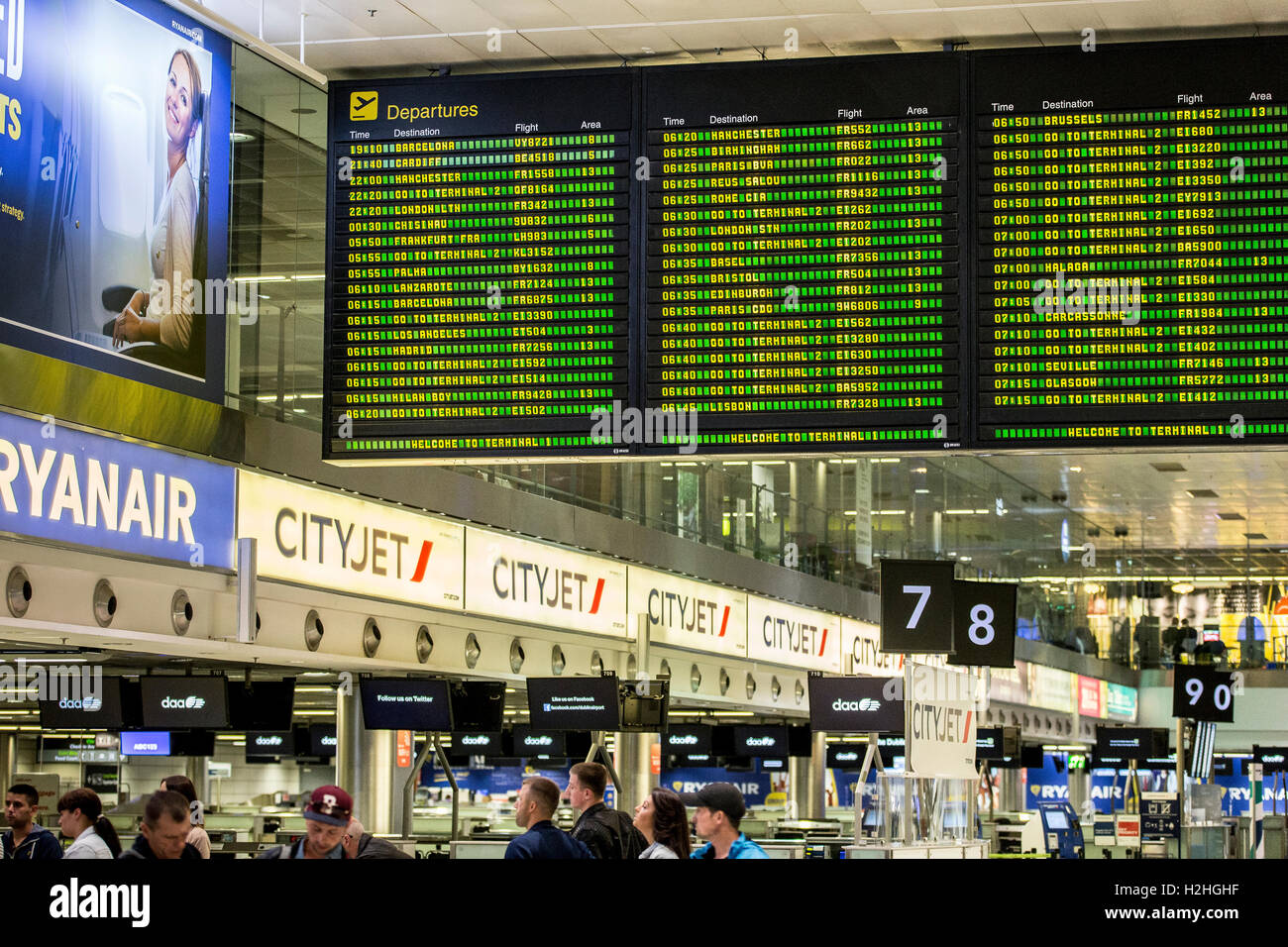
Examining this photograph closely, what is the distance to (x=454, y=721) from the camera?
46.2ft

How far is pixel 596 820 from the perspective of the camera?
8500 mm

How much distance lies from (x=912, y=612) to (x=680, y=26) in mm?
4207

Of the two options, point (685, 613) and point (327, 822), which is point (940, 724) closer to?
point (327, 822)

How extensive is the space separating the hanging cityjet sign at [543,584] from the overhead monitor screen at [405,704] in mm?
724

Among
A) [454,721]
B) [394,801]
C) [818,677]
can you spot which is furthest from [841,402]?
[394,801]

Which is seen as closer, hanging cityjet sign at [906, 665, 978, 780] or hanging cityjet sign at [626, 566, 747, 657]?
hanging cityjet sign at [906, 665, 978, 780]

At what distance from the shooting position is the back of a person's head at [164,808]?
780 centimetres

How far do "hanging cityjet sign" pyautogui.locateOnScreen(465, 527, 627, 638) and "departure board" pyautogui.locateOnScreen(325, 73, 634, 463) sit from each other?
6.53m

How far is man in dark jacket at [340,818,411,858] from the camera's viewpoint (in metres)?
7.18

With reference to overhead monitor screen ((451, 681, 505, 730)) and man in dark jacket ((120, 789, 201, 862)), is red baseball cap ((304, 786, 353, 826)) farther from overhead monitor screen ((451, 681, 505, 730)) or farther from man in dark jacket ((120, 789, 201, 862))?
overhead monitor screen ((451, 681, 505, 730))

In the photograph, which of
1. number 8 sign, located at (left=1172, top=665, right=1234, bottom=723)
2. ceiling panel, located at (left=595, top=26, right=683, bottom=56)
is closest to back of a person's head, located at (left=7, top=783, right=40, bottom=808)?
ceiling panel, located at (left=595, top=26, right=683, bottom=56)

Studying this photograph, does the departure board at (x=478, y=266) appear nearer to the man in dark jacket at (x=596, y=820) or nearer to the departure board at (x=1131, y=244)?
the departure board at (x=1131, y=244)

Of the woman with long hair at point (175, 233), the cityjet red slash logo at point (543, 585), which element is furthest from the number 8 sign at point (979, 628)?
the woman with long hair at point (175, 233)

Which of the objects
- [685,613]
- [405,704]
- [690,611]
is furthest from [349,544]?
[690,611]
